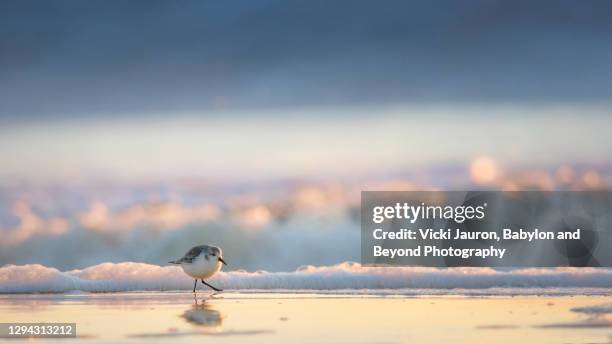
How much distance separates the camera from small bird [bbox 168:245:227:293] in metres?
14.0

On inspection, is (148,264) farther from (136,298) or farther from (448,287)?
(448,287)

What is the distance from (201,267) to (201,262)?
77 mm

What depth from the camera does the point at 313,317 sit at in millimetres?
10805

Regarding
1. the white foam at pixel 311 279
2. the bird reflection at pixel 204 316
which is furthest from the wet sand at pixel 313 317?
the white foam at pixel 311 279

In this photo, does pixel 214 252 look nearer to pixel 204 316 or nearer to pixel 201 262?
pixel 201 262

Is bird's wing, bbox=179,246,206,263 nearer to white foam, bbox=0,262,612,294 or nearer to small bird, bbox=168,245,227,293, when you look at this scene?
small bird, bbox=168,245,227,293

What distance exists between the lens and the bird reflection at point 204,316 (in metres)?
10.0

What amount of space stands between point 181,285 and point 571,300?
17.8ft

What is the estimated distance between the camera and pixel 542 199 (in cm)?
1639

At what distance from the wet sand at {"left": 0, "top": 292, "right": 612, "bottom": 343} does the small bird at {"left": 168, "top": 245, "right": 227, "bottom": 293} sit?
0.98 ft

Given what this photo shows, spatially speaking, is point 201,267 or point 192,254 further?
point 192,254

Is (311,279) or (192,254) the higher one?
(192,254)

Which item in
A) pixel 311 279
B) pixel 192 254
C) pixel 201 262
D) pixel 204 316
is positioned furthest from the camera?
pixel 311 279

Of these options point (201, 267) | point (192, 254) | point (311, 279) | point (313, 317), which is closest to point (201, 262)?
point (201, 267)
